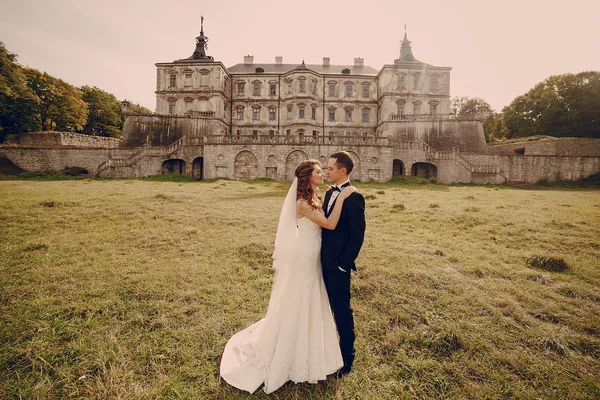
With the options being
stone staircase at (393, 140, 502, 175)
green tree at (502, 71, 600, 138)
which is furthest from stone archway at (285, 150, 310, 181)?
green tree at (502, 71, 600, 138)

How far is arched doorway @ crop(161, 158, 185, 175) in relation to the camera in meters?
29.3

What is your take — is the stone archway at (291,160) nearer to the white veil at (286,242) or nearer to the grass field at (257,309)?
the grass field at (257,309)

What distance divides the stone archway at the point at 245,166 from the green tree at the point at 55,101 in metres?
30.9

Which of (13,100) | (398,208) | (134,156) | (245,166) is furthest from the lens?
(13,100)

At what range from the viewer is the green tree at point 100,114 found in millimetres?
48000

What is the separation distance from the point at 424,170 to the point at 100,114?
2219 inches

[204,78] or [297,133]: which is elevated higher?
[204,78]

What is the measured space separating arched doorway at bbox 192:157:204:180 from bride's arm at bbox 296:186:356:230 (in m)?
29.0

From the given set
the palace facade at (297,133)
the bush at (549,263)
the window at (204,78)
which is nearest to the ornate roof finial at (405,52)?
the palace facade at (297,133)

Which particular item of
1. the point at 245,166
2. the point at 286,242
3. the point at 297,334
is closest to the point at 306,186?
the point at 286,242

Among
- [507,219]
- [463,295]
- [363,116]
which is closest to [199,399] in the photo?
[463,295]

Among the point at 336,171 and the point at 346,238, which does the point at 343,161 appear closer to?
the point at 336,171

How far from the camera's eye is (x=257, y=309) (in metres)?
4.64

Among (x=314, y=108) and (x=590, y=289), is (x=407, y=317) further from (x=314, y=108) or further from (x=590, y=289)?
(x=314, y=108)
